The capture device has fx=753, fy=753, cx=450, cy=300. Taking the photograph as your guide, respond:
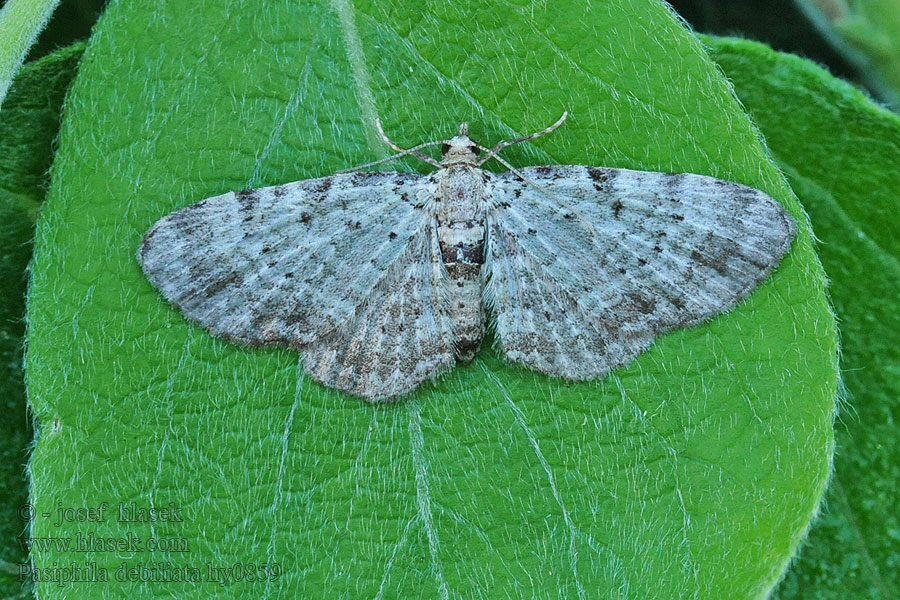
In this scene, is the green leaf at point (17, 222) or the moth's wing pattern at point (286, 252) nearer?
the moth's wing pattern at point (286, 252)

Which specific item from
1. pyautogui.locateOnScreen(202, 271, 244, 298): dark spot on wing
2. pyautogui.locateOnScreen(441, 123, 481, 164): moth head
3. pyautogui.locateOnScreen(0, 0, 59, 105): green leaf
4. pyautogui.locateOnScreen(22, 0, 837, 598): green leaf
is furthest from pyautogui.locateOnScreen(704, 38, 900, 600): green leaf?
pyautogui.locateOnScreen(0, 0, 59, 105): green leaf

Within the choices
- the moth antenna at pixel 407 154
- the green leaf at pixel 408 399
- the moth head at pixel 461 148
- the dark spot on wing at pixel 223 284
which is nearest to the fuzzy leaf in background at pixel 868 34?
the green leaf at pixel 408 399

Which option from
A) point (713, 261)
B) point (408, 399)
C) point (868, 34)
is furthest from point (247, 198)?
point (868, 34)

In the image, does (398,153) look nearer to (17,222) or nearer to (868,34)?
(17,222)

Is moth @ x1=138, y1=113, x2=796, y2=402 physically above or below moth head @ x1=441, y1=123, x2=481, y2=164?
below

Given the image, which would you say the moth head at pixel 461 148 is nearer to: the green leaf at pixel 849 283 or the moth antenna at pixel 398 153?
the moth antenna at pixel 398 153

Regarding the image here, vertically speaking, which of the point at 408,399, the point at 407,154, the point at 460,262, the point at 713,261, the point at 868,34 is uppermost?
the point at 868,34

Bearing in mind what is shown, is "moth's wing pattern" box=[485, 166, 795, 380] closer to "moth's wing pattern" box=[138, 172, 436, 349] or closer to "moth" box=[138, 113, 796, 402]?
"moth" box=[138, 113, 796, 402]
